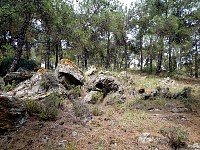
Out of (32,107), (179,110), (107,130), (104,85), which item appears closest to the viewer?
(107,130)

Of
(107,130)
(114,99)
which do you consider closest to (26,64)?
(114,99)

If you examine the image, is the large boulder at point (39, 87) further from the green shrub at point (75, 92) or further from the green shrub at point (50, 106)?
the green shrub at point (50, 106)

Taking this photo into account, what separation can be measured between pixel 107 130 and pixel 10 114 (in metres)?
3.14

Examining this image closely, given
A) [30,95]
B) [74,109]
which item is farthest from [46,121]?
[30,95]

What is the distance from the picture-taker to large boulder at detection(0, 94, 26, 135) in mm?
7939

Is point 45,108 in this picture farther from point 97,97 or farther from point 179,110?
point 179,110

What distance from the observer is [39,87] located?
1178 centimetres

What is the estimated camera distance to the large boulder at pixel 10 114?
794cm

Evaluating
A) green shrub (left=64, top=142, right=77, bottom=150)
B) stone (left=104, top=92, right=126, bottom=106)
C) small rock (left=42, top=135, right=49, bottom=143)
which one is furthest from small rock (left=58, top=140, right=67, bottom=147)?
stone (left=104, top=92, right=126, bottom=106)

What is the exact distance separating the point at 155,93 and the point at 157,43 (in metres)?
16.6

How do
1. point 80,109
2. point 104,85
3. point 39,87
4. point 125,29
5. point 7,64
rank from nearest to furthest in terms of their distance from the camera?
point 80,109 < point 39,87 < point 104,85 < point 7,64 < point 125,29

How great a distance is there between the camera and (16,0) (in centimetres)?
1473

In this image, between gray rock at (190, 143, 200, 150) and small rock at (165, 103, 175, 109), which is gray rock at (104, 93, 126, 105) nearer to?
small rock at (165, 103, 175, 109)

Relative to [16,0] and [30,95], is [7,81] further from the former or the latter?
[16,0]
